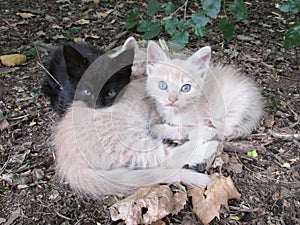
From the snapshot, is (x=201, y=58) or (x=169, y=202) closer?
(x=169, y=202)

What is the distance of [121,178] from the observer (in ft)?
6.13

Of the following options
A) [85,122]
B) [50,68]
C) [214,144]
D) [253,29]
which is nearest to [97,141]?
[85,122]

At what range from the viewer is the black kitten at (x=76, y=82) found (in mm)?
2174

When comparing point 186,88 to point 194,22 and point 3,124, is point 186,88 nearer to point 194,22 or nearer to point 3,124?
point 194,22

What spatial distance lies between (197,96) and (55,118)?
0.84 meters

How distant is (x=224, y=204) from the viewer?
5.97ft

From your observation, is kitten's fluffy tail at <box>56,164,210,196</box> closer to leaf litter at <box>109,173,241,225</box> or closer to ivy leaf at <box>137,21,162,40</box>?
leaf litter at <box>109,173,241,225</box>

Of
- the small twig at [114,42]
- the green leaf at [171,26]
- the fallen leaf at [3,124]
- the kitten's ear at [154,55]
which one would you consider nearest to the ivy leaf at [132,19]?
the small twig at [114,42]

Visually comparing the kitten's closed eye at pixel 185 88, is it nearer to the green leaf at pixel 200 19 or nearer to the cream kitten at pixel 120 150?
the cream kitten at pixel 120 150

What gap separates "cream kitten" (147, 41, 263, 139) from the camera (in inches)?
88.1

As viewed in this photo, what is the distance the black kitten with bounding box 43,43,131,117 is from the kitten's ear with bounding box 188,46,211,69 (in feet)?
1.20

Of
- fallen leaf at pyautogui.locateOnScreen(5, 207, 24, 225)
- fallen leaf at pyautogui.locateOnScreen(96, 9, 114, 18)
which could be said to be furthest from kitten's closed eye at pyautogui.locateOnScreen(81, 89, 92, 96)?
fallen leaf at pyautogui.locateOnScreen(96, 9, 114, 18)

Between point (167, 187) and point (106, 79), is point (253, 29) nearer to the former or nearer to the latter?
point (106, 79)

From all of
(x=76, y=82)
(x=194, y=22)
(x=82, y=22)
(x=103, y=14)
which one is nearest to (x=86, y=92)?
(x=76, y=82)
